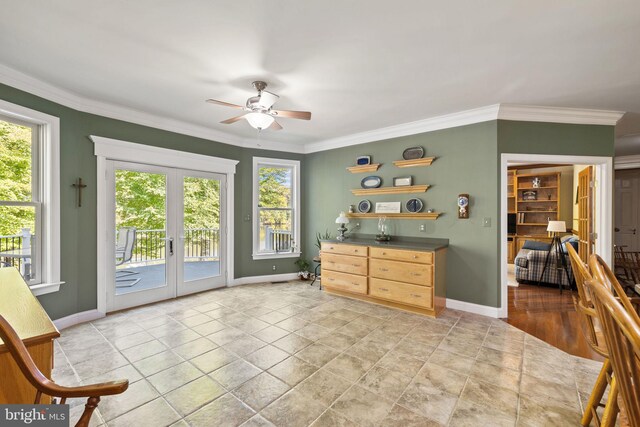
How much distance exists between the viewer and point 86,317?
3.47 metres

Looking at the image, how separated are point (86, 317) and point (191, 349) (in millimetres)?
1691

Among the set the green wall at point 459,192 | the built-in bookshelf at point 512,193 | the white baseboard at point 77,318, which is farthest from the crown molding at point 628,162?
the white baseboard at point 77,318

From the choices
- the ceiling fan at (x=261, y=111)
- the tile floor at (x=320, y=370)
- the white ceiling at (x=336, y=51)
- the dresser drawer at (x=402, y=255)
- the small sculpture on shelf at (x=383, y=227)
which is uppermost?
the white ceiling at (x=336, y=51)

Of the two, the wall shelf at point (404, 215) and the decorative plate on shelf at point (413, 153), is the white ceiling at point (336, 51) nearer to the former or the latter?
the decorative plate on shelf at point (413, 153)

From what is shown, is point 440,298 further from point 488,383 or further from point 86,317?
point 86,317

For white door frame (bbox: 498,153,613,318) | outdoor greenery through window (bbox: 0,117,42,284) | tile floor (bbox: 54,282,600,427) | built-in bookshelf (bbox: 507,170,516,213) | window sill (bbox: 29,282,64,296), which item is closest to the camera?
tile floor (bbox: 54,282,600,427)

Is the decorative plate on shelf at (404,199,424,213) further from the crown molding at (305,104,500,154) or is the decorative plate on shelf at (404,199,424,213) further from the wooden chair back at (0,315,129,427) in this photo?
the wooden chair back at (0,315,129,427)

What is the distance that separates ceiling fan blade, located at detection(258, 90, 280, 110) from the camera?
2738 mm

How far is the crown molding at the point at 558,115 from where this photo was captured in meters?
3.59

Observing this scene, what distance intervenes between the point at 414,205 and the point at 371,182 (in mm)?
823

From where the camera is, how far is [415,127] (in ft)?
14.0

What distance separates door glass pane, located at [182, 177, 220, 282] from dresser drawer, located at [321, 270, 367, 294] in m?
1.84

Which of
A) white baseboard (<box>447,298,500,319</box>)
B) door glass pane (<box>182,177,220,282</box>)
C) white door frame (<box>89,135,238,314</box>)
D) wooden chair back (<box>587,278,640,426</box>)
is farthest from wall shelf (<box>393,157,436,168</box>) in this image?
wooden chair back (<box>587,278,640,426</box>)

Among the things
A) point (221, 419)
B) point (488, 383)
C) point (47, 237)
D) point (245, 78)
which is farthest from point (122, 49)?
point (488, 383)
